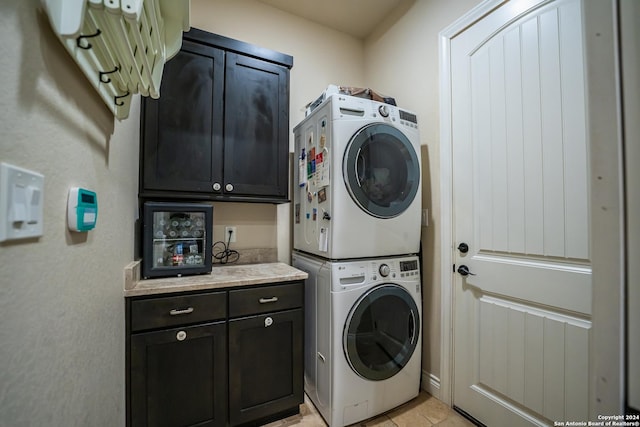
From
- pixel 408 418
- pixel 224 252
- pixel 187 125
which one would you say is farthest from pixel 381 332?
pixel 187 125

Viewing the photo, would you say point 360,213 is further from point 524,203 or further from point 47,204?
point 47,204

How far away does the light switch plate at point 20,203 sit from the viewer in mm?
387

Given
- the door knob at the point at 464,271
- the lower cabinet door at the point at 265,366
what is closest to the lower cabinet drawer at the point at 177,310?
the lower cabinet door at the point at 265,366

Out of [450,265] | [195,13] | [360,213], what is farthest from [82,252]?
[195,13]

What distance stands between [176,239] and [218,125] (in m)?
0.74

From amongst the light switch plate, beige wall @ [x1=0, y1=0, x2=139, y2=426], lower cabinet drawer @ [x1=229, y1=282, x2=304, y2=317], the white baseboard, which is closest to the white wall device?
beige wall @ [x1=0, y1=0, x2=139, y2=426]

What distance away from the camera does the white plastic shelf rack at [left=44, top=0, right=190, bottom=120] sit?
50cm

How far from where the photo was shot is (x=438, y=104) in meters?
1.74

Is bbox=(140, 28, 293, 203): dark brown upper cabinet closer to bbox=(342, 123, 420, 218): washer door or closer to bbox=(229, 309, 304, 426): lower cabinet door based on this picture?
bbox=(342, 123, 420, 218): washer door

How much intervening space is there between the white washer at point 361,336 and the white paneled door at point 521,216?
316 millimetres

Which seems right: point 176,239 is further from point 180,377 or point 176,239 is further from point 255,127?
point 255,127

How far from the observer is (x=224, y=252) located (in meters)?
1.85

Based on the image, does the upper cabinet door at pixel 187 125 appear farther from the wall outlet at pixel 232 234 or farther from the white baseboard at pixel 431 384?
the white baseboard at pixel 431 384

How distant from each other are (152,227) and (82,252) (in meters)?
0.73
